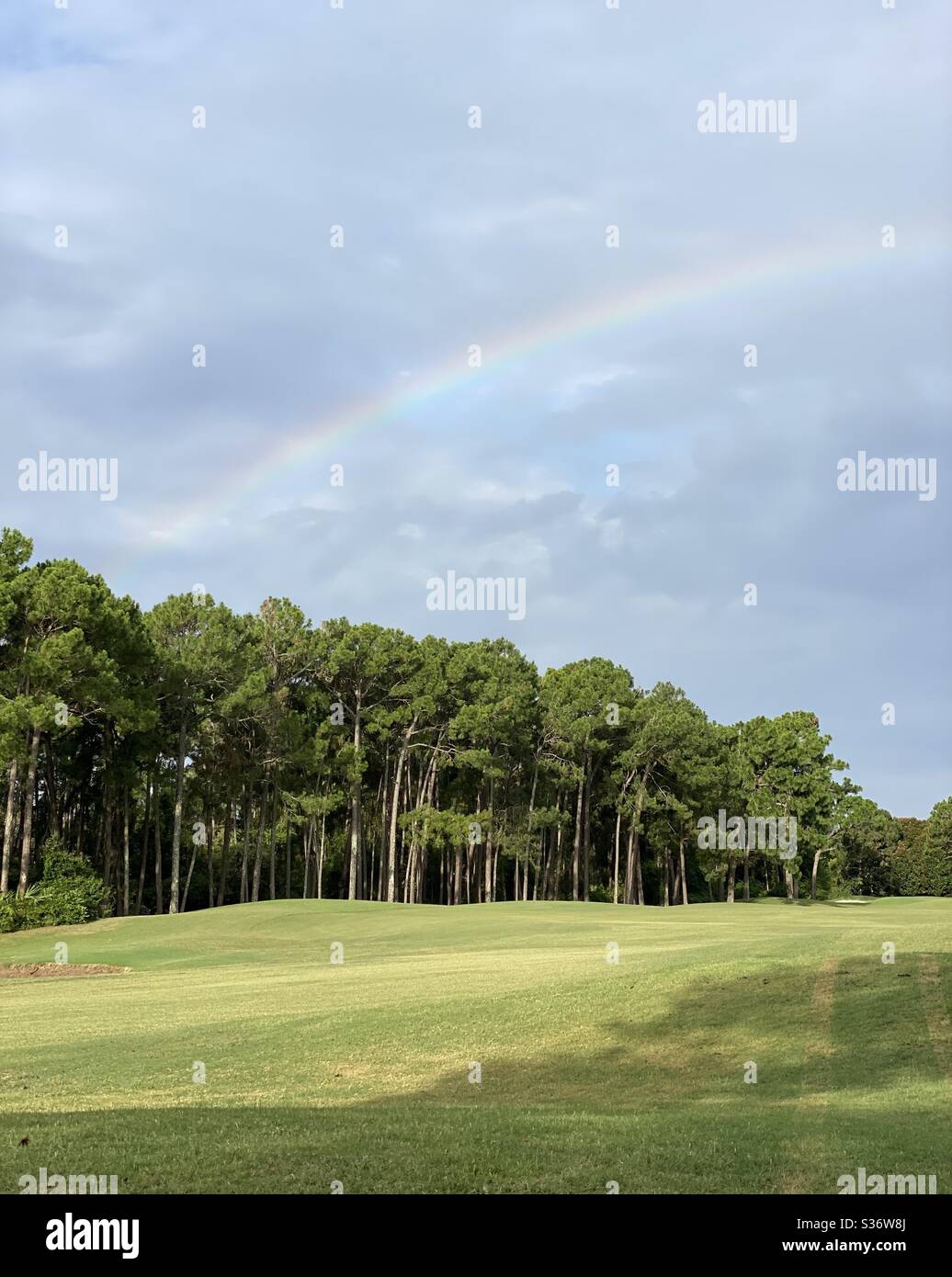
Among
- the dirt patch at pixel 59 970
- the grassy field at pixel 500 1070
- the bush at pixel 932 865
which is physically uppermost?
the grassy field at pixel 500 1070

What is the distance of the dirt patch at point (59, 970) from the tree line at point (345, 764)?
15.2 metres

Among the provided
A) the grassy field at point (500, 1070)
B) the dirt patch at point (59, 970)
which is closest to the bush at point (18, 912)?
the dirt patch at point (59, 970)

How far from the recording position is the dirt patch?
31.7 meters

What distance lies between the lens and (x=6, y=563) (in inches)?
2008

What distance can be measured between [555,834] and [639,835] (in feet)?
34.6

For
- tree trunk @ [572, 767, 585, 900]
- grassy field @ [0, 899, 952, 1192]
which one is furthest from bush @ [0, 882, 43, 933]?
tree trunk @ [572, 767, 585, 900]

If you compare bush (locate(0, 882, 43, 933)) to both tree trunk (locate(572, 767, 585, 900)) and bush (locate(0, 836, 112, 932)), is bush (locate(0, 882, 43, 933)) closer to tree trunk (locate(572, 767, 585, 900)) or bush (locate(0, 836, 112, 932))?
bush (locate(0, 836, 112, 932))

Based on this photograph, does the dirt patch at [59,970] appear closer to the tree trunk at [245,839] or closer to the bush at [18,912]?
the bush at [18,912]

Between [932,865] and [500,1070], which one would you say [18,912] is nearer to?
[500,1070]

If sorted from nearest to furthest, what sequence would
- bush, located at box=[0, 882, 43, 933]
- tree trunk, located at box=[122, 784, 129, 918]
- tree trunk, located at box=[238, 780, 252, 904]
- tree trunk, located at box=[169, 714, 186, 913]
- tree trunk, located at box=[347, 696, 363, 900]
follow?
bush, located at box=[0, 882, 43, 933]
tree trunk, located at box=[169, 714, 186, 913]
tree trunk, located at box=[122, 784, 129, 918]
tree trunk, located at box=[238, 780, 252, 904]
tree trunk, located at box=[347, 696, 363, 900]

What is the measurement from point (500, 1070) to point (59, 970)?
64.9 ft

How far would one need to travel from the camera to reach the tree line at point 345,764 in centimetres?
5125

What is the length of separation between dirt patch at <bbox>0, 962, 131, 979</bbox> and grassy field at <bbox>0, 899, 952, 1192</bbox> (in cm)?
125
